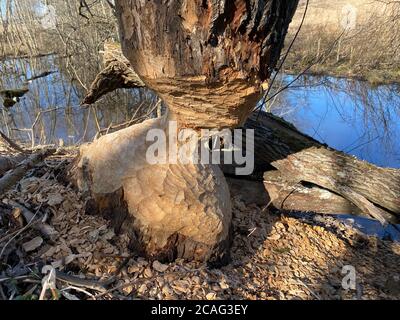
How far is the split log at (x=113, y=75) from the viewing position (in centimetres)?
274

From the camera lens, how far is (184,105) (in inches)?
64.7

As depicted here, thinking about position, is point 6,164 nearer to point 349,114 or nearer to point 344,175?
point 344,175

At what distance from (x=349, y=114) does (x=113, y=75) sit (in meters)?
5.91

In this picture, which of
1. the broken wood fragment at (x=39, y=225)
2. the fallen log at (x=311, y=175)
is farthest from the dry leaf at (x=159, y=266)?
the fallen log at (x=311, y=175)

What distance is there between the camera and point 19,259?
5.45 feet

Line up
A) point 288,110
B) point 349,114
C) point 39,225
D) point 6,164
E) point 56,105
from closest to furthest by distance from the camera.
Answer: point 39,225 → point 6,164 → point 349,114 → point 288,110 → point 56,105

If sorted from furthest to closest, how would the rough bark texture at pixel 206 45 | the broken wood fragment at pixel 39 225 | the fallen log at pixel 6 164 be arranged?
the fallen log at pixel 6 164 < the broken wood fragment at pixel 39 225 < the rough bark texture at pixel 206 45

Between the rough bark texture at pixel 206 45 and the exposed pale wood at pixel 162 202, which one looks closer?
the rough bark texture at pixel 206 45

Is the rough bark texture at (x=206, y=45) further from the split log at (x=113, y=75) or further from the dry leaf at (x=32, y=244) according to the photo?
the split log at (x=113, y=75)

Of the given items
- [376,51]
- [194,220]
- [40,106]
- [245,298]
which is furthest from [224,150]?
[376,51]

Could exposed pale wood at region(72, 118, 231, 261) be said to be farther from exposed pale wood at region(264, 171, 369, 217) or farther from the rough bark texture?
exposed pale wood at region(264, 171, 369, 217)

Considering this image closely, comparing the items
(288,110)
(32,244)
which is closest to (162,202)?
(32,244)
